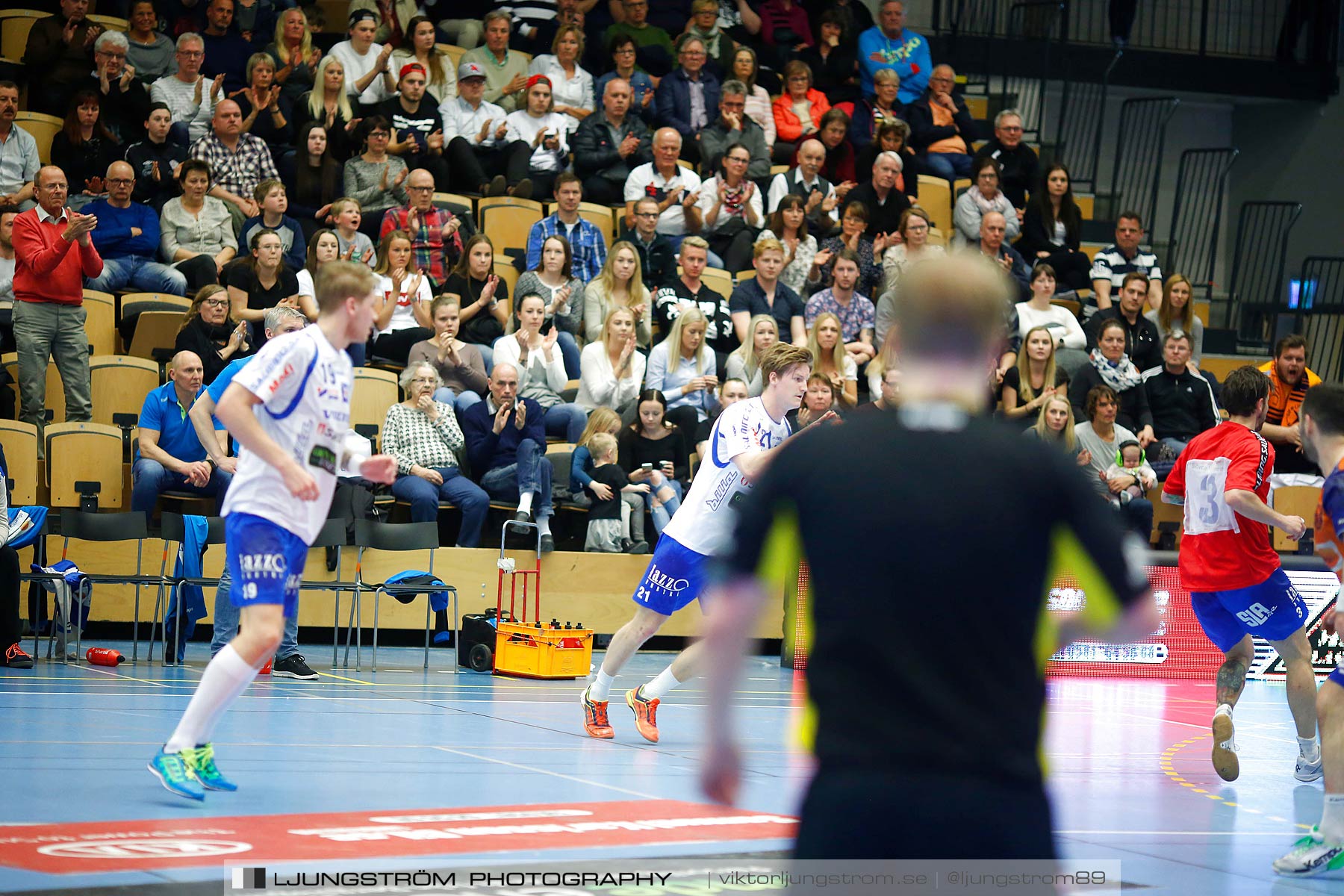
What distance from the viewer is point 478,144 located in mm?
15578

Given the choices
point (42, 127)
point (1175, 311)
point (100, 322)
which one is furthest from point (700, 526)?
point (1175, 311)

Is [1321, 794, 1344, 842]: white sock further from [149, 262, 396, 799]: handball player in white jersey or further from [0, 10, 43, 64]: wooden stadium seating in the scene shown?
[0, 10, 43, 64]: wooden stadium seating

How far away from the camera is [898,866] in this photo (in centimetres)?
229

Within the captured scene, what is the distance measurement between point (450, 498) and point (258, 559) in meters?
6.50

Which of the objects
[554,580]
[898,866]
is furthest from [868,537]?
[554,580]

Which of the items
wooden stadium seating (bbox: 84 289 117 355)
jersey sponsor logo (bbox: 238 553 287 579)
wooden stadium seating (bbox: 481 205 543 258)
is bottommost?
jersey sponsor logo (bbox: 238 553 287 579)

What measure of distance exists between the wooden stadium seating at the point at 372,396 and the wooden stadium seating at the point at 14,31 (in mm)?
5687

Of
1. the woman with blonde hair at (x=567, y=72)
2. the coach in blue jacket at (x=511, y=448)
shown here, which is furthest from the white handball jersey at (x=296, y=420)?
the woman with blonde hair at (x=567, y=72)

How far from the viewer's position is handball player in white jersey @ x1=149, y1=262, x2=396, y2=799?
18.9ft

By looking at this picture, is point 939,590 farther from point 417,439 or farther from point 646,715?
point 417,439

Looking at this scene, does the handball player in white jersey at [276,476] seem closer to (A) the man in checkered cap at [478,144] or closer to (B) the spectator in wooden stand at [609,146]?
(A) the man in checkered cap at [478,144]

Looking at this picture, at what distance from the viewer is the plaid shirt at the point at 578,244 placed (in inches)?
571

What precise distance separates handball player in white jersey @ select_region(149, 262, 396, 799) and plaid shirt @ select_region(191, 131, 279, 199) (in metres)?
8.77

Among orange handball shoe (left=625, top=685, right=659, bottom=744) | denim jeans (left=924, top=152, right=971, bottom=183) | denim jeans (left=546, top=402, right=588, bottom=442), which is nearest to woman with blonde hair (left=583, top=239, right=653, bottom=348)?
denim jeans (left=546, top=402, right=588, bottom=442)
